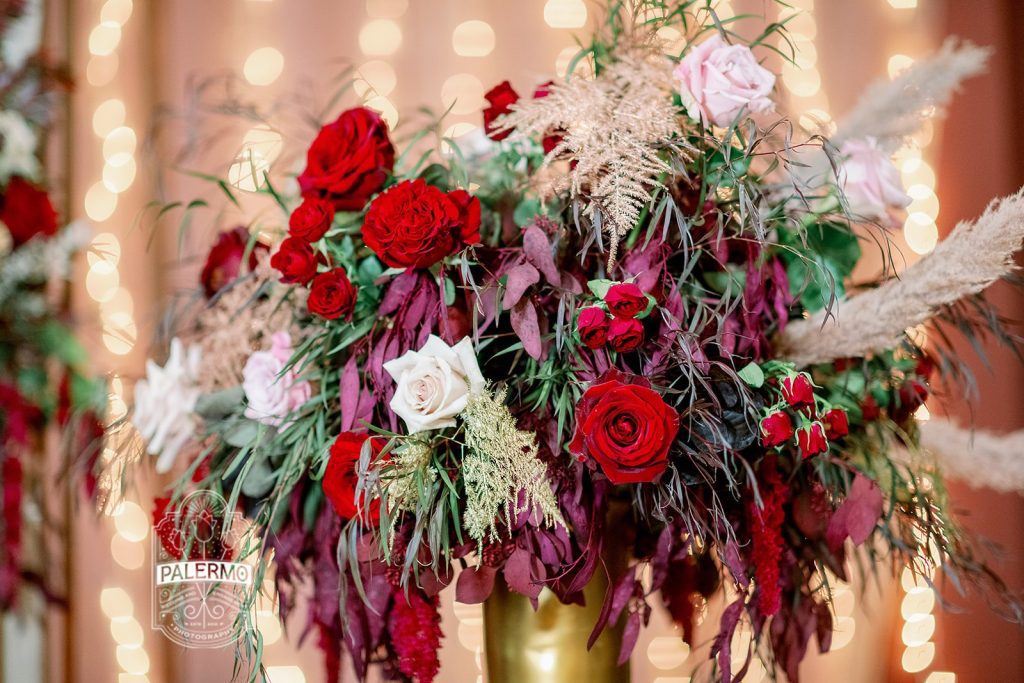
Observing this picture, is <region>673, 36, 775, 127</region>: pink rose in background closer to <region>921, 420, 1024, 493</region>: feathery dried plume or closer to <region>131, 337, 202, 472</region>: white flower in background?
<region>921, 420, 1024, 493</region>: feathery dried plume

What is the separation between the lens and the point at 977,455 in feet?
2.45

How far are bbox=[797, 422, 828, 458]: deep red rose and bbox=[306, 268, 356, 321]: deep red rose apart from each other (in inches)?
15.7

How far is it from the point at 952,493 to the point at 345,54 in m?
1.37

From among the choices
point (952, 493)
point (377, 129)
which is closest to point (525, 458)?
point (377, 129)

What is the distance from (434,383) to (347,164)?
9.8 inches

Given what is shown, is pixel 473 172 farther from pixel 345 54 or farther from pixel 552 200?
pixel 345 54

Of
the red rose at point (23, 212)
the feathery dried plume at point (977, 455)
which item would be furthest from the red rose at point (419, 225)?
the red rose at point (23, 212)

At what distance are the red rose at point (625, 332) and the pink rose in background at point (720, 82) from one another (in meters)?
0.23

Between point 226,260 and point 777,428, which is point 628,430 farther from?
point 226,260

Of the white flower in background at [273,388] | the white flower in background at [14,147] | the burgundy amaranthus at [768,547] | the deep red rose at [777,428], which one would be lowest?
the burgundy amaranthus at [768,547]

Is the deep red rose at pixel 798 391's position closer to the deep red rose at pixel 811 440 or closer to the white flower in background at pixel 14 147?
the deep red rose at pixel 811 440

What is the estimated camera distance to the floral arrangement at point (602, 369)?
1.91 ft

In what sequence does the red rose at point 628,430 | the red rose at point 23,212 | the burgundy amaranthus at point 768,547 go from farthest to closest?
the red rose at point 23,212 < the burgundy amaranthus at point 768,547 < the red rose at point 628,430

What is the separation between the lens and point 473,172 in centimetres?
81
